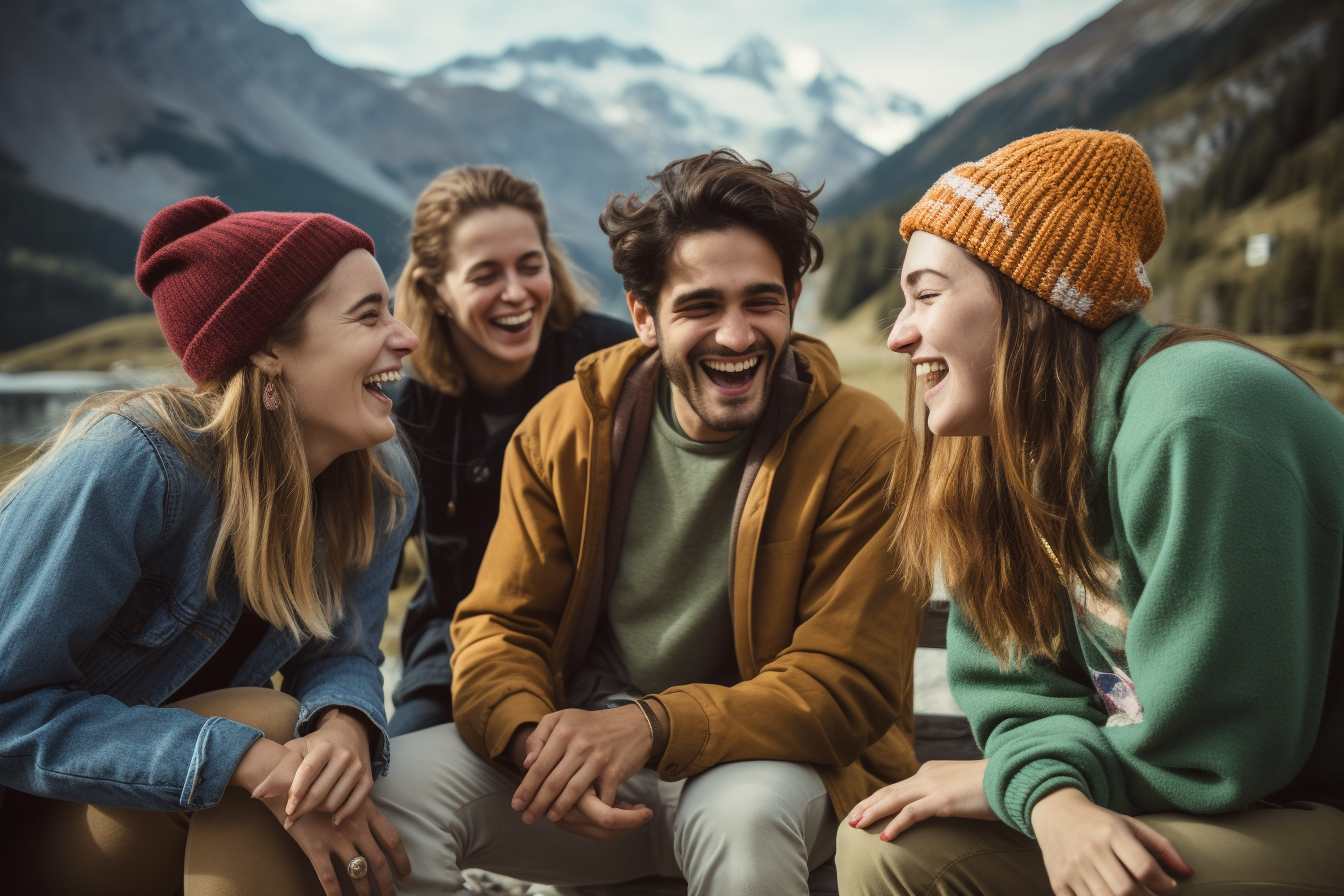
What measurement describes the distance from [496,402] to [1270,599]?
11.1 ft

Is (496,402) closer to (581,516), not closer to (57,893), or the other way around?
(581,516)

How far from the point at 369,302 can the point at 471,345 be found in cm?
164

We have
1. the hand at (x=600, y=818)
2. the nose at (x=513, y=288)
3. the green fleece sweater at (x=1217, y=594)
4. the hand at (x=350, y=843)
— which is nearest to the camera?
the green fleece sweater at (x=1217, y=594)

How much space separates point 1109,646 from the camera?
2.30 metres

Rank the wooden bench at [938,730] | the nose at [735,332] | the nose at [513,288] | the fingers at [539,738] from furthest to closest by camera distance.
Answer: the nose at [513,288] < the wooden bench at [938,730] < the nose at [735,332] < the fingers at [539,738]

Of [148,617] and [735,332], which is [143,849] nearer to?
[148,617]

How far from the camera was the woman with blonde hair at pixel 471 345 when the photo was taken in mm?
4254

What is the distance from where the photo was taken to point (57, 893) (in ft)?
7.98

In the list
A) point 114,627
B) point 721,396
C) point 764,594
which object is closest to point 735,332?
point 721,396

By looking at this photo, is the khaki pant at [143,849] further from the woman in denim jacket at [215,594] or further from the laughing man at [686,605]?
the laughing man at [686,605]

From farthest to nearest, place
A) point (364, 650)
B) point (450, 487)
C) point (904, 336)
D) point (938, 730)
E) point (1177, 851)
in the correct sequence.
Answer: point (450, 487), point (938, 730), point (364, 650), point (904, 336), point (1177, 851)

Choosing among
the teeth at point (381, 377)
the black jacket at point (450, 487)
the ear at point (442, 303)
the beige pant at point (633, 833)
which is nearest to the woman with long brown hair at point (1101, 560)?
the beige pant at point (633, 833)

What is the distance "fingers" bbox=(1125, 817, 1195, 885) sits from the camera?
1.93 metres

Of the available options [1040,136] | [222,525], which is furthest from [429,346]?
[1040,136]
